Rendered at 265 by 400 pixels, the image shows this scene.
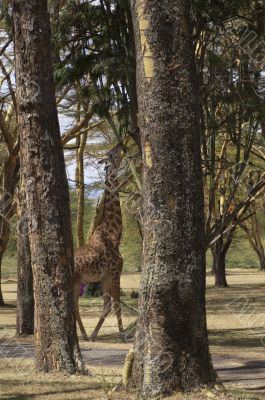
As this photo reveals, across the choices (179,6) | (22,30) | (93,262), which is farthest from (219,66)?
(179,6)

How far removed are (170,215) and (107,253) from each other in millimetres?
7855

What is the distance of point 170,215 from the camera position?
6480 millimetres

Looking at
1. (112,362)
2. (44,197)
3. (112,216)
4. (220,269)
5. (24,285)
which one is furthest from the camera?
(220,269)

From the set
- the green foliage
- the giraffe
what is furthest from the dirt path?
the green foliage

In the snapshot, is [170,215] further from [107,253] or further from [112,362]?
[107,253]

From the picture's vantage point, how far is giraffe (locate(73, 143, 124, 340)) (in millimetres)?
13992

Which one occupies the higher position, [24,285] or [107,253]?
[107,253]

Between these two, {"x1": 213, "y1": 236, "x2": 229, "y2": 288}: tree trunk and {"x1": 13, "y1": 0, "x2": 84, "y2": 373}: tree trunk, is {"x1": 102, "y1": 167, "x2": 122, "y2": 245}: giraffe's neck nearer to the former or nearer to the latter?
{"x1": 13, "y1": 0, "x2": 84, "y2": 373}: tree trunk

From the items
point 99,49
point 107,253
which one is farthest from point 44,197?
point 99,49

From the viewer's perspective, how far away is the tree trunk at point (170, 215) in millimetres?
6484

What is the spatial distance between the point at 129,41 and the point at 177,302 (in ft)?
30.3

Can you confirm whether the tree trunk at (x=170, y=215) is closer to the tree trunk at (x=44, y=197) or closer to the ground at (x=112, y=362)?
the ground at (x=112, y=362)

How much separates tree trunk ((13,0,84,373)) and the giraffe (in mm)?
4632

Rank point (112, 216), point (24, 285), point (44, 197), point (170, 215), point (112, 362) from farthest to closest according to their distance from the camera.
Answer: point (112, 216), point (24, 285), point (112, 362), point (44, 197), point (170, 215)
